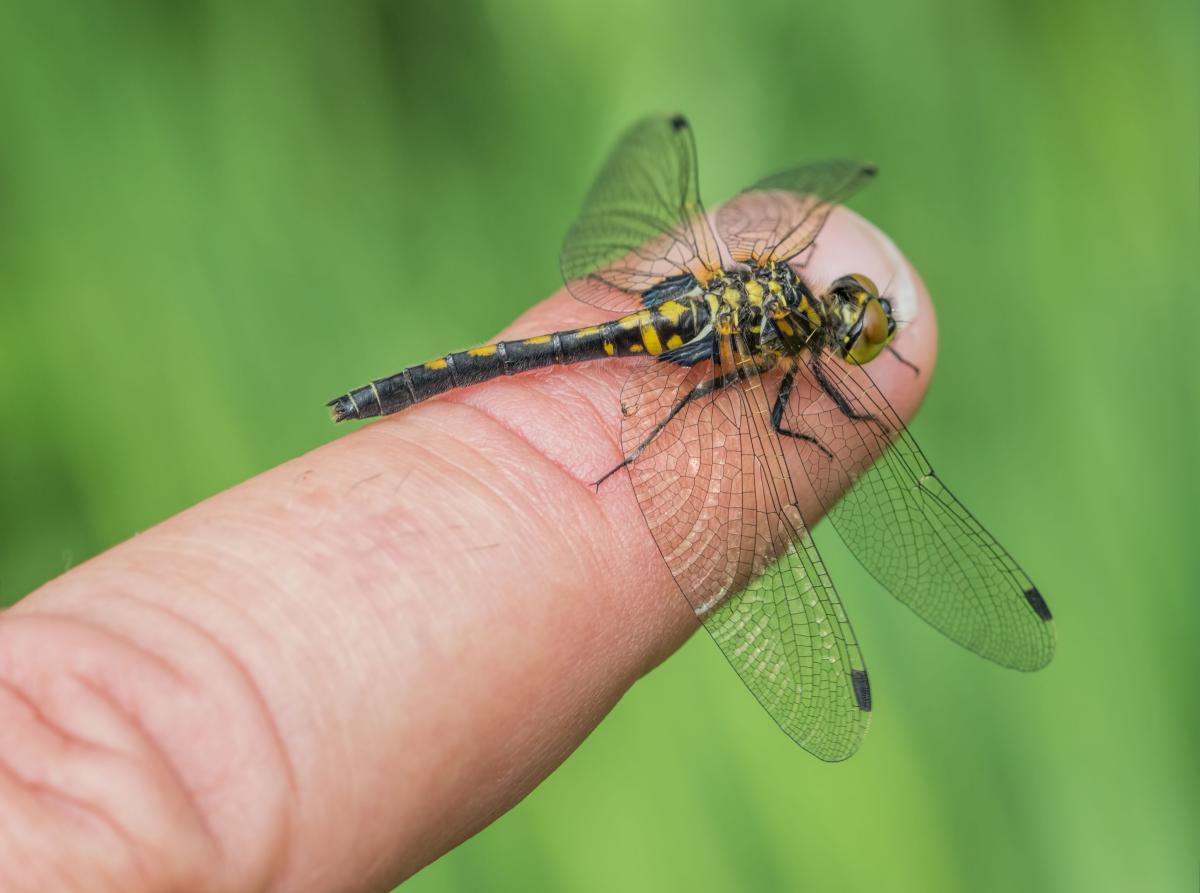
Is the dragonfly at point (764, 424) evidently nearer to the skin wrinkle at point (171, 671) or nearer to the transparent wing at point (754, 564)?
the transparent wing at point (754, 564)

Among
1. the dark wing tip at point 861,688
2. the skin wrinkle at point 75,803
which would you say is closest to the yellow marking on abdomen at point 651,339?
the dark wing tip at point 861,688

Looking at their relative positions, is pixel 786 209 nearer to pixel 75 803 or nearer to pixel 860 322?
pixel 860 322

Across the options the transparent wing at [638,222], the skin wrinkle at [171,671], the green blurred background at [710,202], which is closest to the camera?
the skin wrinkle at [171,671]

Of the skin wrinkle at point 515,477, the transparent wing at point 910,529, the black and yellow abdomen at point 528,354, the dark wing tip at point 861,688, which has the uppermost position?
the black and yellow abdomen at point 528,354

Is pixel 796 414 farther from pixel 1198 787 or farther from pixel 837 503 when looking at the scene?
pixel 1198 787

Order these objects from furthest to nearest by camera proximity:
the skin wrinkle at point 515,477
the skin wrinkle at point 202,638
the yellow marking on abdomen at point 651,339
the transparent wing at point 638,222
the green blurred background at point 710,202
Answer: the transparent wing at point 638,222, the yellow marking on abdomen at point 651,339, the green blurred background at point 710,202, the skin wrinkle at point 515,477, the skin wrinkle at point 202,638

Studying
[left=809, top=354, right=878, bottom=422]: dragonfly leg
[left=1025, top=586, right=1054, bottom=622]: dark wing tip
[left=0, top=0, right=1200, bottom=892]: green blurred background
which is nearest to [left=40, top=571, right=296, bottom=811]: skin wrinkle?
[left=0, top=0, right=1200, bottom=892]: green blurred background

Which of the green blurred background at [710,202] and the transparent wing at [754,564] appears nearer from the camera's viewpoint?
the transparent wing at [754,564]
